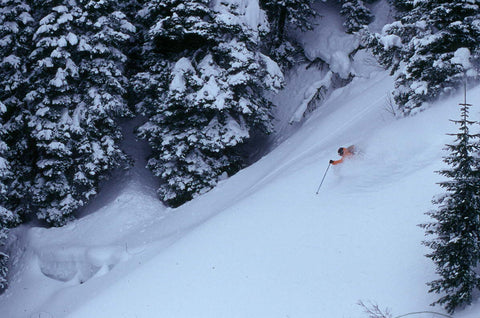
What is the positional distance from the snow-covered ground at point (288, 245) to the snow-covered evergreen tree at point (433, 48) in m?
0.56

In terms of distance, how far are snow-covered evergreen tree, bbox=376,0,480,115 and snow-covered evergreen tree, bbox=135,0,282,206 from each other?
625cm

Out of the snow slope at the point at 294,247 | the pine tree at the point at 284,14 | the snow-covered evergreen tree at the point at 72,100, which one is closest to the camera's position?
the snow slope at the point at 294,247

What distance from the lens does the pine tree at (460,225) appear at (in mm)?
5070

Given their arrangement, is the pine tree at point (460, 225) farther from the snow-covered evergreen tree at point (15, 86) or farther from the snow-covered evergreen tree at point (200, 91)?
the snow-covered evergreen tree at point (15, 86)

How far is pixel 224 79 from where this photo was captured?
615 inches

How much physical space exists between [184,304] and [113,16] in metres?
12.7

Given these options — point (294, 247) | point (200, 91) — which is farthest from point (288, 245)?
point (200, 91)

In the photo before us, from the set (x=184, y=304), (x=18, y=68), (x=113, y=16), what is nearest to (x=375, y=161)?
(x=184, y=304)

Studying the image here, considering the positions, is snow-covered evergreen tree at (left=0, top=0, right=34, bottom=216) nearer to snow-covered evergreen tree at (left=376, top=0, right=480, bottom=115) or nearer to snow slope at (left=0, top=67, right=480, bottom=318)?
snow slope at (left=0, top=67, right=480, bottom=318)

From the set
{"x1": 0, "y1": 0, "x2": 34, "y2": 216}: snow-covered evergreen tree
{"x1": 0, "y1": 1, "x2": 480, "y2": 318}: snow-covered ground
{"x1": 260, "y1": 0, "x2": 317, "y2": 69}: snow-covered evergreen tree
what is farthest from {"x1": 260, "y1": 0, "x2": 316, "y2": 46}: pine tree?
{"x1": 0, "y1": 0, "x2": 34, "y2": 216}: snow-covered evergreen tree

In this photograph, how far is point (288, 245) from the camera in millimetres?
8688

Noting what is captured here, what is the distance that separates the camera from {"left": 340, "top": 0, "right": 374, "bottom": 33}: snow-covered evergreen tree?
67.4 ft

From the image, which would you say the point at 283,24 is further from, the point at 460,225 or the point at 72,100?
the point at 460,225

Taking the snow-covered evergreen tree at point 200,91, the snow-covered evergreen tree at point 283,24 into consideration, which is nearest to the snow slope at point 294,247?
the snow-covered evergreen tree at point 200,91
